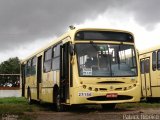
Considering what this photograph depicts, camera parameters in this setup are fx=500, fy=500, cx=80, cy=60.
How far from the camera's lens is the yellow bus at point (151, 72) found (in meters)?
24.3

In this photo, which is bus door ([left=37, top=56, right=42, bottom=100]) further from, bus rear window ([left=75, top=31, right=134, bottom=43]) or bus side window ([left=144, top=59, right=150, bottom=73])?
bus rear window ([left=75, top=31, right=134, bottom=43])

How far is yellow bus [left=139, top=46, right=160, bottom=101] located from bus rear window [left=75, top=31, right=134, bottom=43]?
641 centimetres

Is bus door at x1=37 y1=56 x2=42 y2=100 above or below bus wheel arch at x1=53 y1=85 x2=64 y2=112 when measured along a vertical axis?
above

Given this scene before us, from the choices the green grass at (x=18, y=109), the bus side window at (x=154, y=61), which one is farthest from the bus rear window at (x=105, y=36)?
the bus side window at (x=154, y=61)

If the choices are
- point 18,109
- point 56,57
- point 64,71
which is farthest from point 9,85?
point 64,71

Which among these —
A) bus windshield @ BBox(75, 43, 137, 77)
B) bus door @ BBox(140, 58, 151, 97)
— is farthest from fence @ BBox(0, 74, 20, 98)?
bus windshield @ BBox(75, 43, 137, 77)

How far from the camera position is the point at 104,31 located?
17875mm

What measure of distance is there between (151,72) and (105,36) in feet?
26.1

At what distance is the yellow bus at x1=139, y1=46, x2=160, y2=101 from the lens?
24328 millimetres

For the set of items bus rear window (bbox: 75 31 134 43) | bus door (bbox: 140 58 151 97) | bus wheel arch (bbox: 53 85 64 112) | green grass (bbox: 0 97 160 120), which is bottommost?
green grass (bbox: 0 97 160 120)

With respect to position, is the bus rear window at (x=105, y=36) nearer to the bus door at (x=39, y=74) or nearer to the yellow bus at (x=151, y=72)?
the bus door at (x=39, y=74)

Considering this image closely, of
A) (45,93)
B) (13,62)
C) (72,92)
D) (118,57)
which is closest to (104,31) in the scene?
(118,57)

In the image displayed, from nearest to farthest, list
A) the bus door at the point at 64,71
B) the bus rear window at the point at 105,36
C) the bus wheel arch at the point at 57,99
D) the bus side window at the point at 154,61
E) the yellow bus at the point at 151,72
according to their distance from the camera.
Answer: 1. the bus rear window at the point at 105,36
2. the bus door at the point at 64,71
3. the bus wheel arch at the point at 57,99
4. the yellow bus at the point at 151,72
5. the bus side window at the point at 154,61

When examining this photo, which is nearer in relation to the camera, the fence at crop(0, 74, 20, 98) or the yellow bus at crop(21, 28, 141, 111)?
the yellow bus at crop(21, 28, 141, 111)
